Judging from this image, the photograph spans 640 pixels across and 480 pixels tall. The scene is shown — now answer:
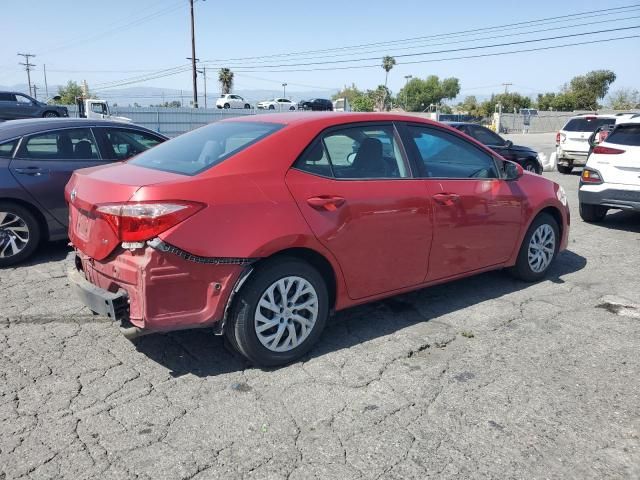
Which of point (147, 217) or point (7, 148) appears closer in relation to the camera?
point (147, 217)

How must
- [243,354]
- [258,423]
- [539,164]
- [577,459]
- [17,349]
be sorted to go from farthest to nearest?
1. [539,164]
2. [17,349]
3. [243,354]
4. [258,423]
5. [577,459]

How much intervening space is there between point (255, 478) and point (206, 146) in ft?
7.39

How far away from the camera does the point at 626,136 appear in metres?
8.06

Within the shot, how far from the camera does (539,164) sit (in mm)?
13883

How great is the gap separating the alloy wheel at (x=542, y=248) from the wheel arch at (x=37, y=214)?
5.09 meters

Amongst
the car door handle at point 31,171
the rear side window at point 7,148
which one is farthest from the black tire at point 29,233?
the rear side window at point 7,148

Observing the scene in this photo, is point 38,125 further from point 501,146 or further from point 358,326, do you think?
point 501,146

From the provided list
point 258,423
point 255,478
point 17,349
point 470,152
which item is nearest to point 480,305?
point 470,152

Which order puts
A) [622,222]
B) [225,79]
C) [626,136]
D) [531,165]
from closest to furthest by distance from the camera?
[626,136] → [622,222] → [531,165] → [225,79]

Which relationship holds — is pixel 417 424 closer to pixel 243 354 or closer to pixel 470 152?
pixel 243 354

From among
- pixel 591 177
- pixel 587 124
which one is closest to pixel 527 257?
pixel 591 177

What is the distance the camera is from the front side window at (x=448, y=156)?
429 cm

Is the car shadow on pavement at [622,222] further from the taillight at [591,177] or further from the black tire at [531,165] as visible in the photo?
the black tire at [531,165]

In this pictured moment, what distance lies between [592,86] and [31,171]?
89.9 m
